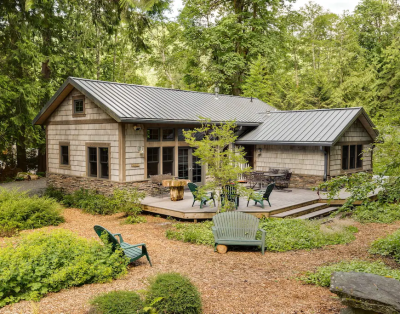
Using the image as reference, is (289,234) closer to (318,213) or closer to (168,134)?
(318,213)

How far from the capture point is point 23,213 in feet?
34.7

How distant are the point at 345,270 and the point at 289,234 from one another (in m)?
2.85

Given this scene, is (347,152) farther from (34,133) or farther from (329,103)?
(34,133)

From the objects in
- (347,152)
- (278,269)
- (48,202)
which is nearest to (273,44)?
(347,152)

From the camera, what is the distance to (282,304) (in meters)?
5.19

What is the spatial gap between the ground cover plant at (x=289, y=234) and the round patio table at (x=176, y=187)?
8.33ft

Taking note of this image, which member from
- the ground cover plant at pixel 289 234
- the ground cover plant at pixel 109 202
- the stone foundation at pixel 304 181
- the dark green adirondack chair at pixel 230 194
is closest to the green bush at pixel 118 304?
the ground cover plant at pixel 289 234

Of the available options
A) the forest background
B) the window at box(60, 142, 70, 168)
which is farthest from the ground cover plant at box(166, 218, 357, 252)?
the window at box(60, 142, 70, 168)

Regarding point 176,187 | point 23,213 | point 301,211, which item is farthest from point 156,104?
point 301,211

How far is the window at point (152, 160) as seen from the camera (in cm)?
1404

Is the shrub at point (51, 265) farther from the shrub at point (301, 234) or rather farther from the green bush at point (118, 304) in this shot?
the shrub at point (301, 234)

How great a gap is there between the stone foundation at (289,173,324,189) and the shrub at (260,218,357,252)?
193 inches

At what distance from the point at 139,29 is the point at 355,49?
26630mm

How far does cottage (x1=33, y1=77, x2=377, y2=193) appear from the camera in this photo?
1336 cm
